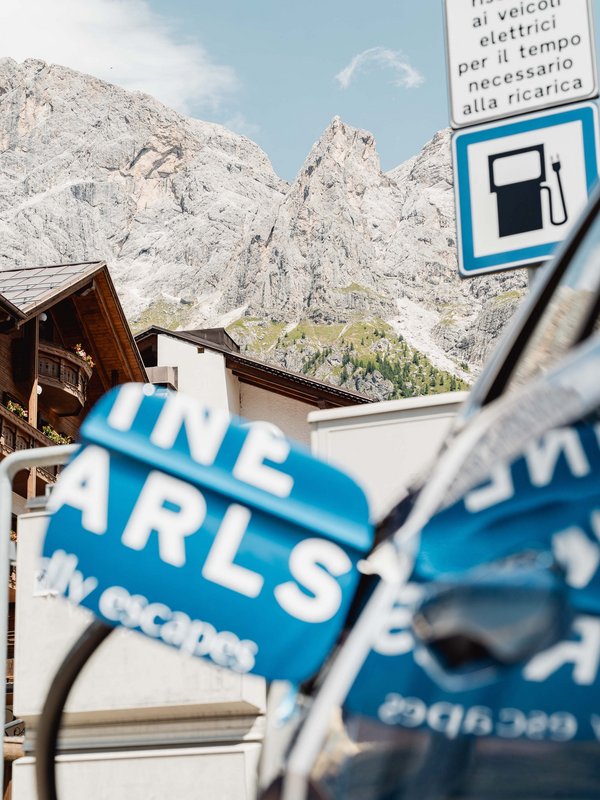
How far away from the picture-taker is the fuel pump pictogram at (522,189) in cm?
383

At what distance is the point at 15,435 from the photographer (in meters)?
23.5

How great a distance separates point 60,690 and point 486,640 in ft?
4.24

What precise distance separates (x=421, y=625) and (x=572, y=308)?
0.61m

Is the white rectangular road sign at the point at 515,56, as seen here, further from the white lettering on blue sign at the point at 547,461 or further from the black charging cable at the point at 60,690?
the white lettering on blue sign at the point at 547,461

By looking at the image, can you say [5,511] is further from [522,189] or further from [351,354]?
[351,354]

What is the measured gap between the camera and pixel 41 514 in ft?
33.9

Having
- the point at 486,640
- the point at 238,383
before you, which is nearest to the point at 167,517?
the point at 486,640

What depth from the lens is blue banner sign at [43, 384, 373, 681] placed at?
4.75ft

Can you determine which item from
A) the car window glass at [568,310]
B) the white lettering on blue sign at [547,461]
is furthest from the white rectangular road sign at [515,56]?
the white lettering on blue sign at [547,461]

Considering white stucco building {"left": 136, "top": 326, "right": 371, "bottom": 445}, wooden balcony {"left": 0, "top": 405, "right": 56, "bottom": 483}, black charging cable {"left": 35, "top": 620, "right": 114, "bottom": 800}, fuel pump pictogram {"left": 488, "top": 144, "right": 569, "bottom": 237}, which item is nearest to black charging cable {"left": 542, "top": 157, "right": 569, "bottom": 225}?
fuel pump pictogram {"left": 488, "top": 144, "right": 569, "bottom": 237}

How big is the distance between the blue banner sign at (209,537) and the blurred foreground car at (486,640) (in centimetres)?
10

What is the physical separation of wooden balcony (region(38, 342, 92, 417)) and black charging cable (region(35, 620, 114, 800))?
983 inches

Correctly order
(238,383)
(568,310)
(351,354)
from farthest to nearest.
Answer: (351,354)
(238,383)
(568,310)

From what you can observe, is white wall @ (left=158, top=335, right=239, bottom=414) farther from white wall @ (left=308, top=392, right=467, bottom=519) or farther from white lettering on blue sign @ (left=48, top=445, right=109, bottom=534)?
white lettering on blue sign @ (left=48, top=445, right=109, bottom=534)
